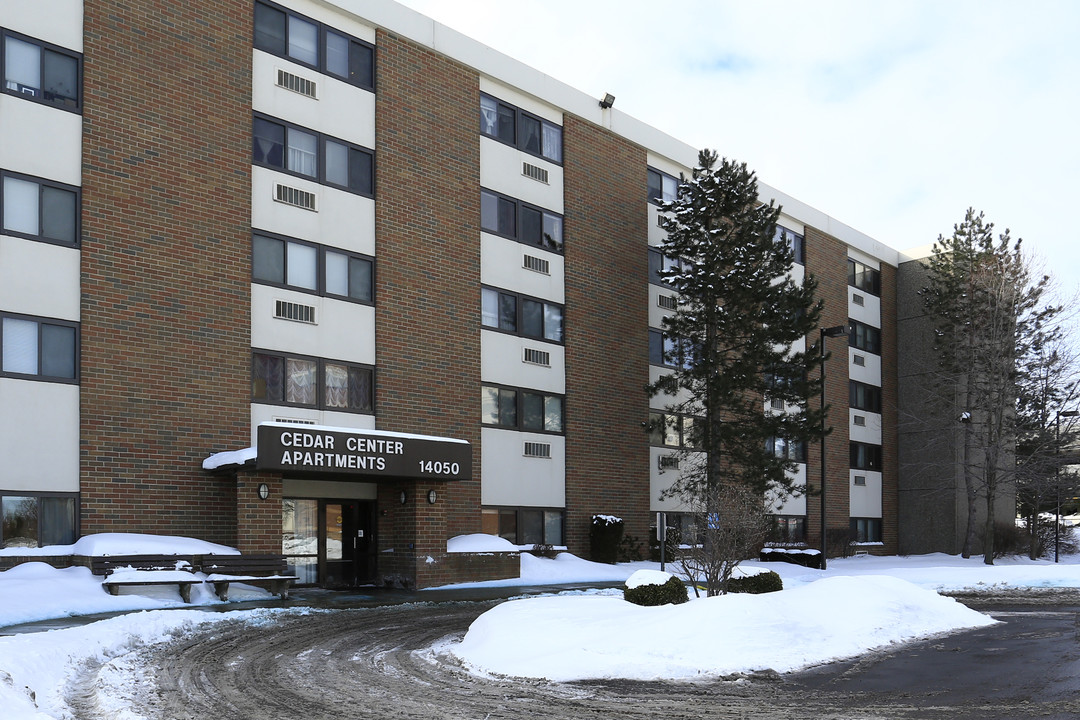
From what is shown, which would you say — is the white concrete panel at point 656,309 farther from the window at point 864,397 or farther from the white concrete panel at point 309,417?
the window at point 864,397

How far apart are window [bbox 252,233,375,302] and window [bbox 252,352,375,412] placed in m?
1.67

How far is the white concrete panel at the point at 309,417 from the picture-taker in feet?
74.8

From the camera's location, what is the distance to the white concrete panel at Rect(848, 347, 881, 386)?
147ft

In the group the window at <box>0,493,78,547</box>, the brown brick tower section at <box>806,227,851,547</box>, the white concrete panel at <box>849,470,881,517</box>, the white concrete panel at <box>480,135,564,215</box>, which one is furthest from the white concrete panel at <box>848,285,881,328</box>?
the window at <box>0,493,78,547</box>

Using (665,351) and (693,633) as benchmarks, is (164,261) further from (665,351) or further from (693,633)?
(665,351)

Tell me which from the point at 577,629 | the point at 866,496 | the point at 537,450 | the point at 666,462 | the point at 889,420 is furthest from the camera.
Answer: the point at 889,420

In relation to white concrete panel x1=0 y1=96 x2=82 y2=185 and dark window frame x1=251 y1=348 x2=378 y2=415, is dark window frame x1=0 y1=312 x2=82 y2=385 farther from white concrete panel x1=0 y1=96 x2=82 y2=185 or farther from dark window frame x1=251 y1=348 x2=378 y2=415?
dark window frame x1=251 y1=348 x2=378 y2=415

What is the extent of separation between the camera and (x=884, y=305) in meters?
47.4

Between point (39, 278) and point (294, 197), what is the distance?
6182 millimetres

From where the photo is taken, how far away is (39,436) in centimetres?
1931

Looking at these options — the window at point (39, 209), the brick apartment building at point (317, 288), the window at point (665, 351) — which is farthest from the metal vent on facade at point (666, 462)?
the window at point (39, 209)

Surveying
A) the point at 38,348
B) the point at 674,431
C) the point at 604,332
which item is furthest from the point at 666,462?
the point at 38,348

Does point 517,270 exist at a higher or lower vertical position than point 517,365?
higher

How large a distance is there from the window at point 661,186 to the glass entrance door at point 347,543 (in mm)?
15071
